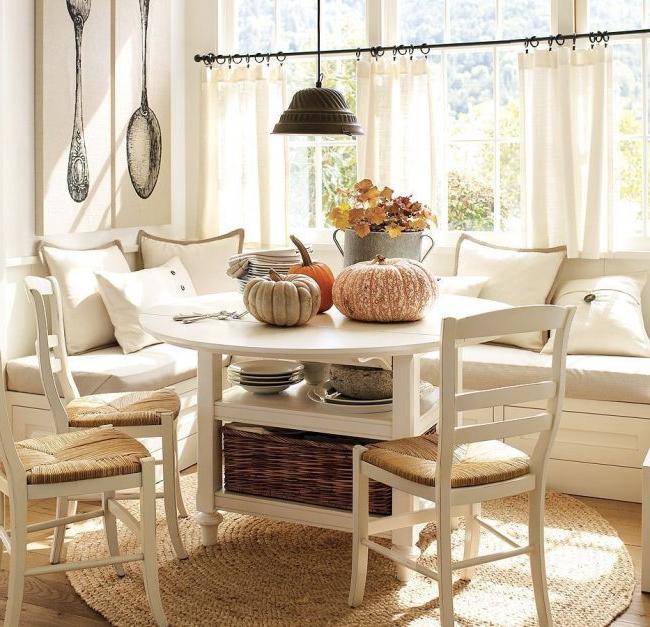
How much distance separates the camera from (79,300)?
163 inches

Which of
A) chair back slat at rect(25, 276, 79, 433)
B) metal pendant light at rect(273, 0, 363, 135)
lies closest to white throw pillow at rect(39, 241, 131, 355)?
chair back slat at rect(25, 276, 79, 433)

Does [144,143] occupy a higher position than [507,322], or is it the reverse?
[144,143]

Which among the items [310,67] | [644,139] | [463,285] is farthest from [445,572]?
[310,67]

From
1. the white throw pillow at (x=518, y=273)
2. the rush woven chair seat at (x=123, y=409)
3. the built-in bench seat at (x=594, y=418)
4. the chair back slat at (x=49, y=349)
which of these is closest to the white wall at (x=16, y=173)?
the chair back slat at (x=49, y=349)

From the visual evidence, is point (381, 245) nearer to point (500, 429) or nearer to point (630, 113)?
point (500, 429)

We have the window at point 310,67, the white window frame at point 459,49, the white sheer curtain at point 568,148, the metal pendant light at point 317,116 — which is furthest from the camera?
the window at point 310,67

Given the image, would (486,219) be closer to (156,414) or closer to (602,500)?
(602,500)

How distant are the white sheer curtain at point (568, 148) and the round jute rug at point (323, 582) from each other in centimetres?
154

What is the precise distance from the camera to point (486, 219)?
4.83 meters

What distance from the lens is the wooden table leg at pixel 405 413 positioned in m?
2.74

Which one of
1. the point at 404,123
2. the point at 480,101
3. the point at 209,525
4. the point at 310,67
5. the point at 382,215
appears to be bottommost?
the point at 209,525

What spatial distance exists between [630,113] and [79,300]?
2.76 metres

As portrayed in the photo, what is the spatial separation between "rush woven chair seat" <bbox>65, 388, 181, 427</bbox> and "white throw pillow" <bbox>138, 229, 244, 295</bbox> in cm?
164

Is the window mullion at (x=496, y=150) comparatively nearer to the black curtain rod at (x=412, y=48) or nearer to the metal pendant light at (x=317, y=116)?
the black curtain rod at (x=412, y=48)
